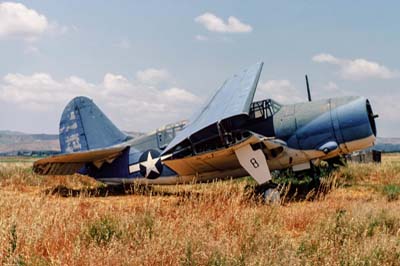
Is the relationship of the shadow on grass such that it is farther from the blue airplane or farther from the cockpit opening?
the cockpit opening

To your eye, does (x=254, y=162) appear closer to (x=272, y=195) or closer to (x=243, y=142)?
(x=243, y=142)

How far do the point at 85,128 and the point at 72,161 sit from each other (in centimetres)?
237

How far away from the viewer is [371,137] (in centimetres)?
948

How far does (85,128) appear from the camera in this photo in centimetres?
1361

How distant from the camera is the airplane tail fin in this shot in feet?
44.6

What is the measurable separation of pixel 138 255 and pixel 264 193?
5546 mm

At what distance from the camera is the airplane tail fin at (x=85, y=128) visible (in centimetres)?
1359

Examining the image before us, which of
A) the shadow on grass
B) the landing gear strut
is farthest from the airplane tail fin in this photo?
the landing gear strut

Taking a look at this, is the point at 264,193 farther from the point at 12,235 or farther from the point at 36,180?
the point at 36,180

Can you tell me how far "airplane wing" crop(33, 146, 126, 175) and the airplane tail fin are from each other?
1.60 metres

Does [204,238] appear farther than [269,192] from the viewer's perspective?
No

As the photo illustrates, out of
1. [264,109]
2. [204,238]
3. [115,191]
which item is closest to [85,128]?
[115,191]

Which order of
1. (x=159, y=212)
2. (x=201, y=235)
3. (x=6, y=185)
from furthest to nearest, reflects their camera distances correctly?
(x=6, y=185)
(x=159, y=212)
(x=201, y=235)

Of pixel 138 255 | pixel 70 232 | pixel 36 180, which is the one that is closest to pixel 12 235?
pixel 70 232
